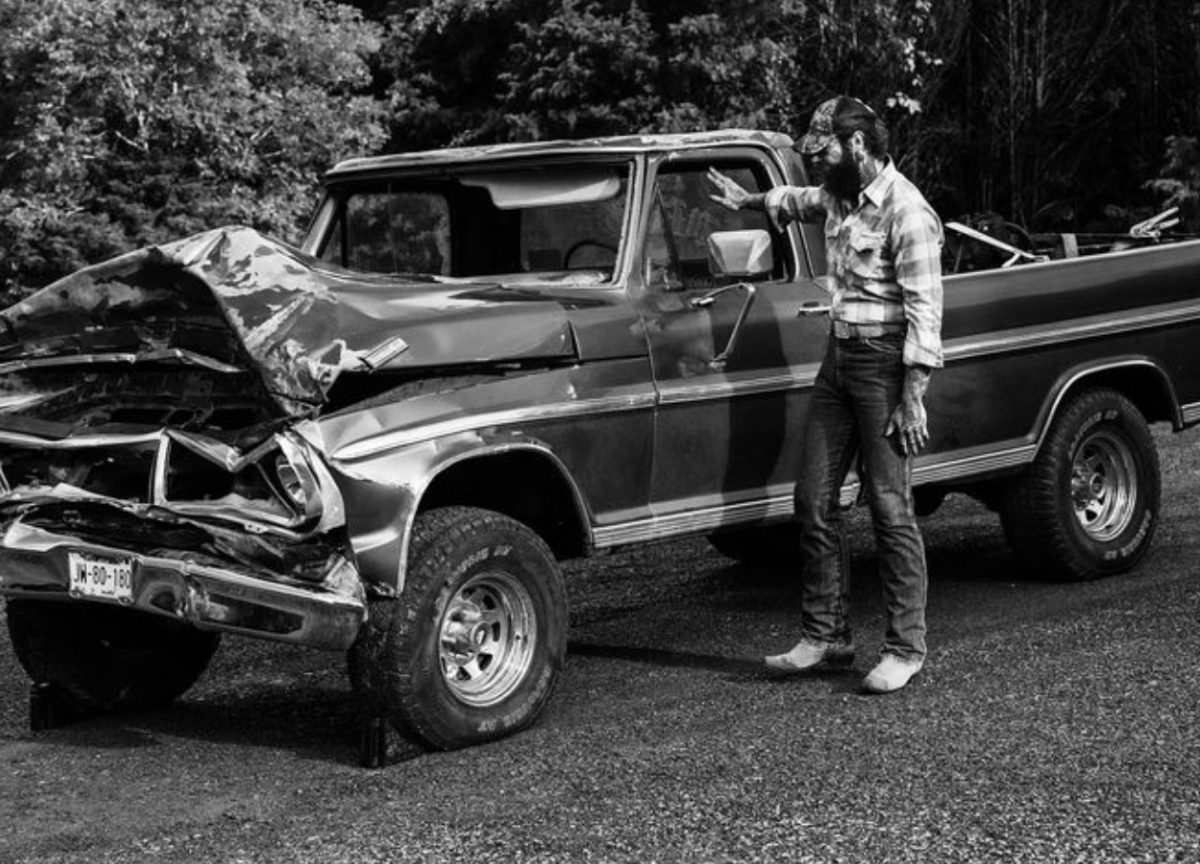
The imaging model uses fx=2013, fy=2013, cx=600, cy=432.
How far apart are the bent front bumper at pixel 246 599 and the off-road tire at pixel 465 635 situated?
0.56 ft

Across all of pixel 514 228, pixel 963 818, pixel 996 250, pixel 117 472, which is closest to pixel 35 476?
pixel 117 472

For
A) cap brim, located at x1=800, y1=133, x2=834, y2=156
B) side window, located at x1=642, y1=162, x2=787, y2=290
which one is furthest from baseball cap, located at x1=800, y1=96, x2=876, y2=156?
side window, located at x1=642, y1=162, x2=787, y2=290

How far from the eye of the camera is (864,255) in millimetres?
6887

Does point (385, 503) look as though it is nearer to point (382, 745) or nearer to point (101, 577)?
point (382, 745)

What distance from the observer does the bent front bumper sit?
586 cm

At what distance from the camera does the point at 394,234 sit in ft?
25.9

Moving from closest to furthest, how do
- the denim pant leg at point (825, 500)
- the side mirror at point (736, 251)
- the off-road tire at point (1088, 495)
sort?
the denim pant leg at point (825, 500)
the side mirror at point (736, 251)
the off-road tire at point (1088, 495)

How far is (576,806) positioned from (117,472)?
6.53 ft

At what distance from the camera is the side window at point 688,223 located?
285 inches

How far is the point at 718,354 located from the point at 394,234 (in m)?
1.49

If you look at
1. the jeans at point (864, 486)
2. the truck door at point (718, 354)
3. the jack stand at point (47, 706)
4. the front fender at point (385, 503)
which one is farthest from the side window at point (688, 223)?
the jack stand at point (47, 706)

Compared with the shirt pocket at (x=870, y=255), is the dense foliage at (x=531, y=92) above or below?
above

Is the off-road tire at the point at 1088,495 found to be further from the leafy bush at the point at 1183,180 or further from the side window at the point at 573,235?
the leafy bush at the point at 1183,180

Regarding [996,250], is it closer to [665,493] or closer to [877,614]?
[877,614]
